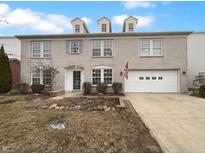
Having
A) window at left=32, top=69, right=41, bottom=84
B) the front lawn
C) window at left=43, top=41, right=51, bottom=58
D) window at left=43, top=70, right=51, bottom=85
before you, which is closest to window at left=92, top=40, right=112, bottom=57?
window at left=43, top=41, right=51, bottom=58

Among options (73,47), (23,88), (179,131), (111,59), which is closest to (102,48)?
(111,59)

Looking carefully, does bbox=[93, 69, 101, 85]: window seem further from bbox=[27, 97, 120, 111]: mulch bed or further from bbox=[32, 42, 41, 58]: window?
bbox=[27, 97, 120, 111]: mulch bed

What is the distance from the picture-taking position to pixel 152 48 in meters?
17.7

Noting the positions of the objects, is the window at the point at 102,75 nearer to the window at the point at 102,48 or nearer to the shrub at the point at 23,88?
the window at the point at 102,48

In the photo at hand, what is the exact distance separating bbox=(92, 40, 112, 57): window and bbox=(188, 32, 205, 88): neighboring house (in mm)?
9885

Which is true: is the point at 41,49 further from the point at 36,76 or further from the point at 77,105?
the point at 77,105

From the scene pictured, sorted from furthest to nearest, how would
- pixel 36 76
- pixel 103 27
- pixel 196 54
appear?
pixel 196 54, pixel 103 27, pixel 36 76

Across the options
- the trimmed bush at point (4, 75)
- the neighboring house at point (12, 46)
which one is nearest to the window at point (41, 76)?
the trimmed bush at point (4, 75)

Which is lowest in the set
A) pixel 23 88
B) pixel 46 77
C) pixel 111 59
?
pixel 23 88

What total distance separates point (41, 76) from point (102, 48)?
22.1 ft

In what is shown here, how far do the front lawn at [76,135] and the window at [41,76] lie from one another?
463 inches

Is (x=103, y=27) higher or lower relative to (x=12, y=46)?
higher

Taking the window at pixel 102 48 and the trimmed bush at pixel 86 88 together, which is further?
the window at pixel 102 48

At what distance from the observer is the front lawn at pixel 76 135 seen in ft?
14.3
